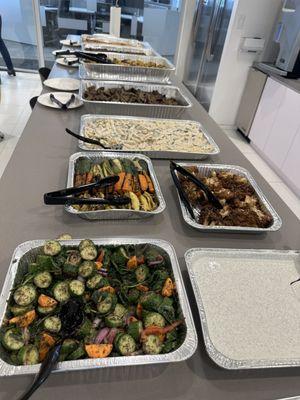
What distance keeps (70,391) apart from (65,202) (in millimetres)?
427

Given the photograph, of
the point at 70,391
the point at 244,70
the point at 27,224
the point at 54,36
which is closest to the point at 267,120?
the point at 244,70

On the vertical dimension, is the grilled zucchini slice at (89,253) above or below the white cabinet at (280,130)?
above

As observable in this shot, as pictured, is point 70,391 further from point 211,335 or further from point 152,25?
point 152,25

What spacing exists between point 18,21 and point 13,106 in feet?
5.08

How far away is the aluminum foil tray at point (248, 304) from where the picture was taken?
55 centimetres

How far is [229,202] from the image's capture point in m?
0.92

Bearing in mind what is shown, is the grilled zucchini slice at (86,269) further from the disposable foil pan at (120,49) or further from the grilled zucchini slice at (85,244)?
the disposable foil pan at (120,49)

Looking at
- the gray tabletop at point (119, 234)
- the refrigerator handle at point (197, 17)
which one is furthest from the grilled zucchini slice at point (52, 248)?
the refrigerator handle at point (197, 17)

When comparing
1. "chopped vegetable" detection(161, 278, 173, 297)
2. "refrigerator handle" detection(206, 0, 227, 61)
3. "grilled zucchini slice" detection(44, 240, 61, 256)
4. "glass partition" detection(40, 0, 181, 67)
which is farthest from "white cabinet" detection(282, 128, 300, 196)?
"glass partition" detection(40, 0, 181, 67)

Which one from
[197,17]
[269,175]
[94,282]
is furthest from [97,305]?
[197,17]

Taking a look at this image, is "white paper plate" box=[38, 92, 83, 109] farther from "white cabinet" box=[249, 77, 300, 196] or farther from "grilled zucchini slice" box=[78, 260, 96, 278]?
"white cabinet" box=[249, 77, 300, 196]

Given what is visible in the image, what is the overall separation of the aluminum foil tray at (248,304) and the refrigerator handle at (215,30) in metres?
3.18

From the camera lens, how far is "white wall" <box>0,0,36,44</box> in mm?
3834

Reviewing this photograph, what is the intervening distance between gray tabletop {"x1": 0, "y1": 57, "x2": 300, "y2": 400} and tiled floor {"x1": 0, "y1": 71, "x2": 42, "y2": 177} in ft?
4.17
